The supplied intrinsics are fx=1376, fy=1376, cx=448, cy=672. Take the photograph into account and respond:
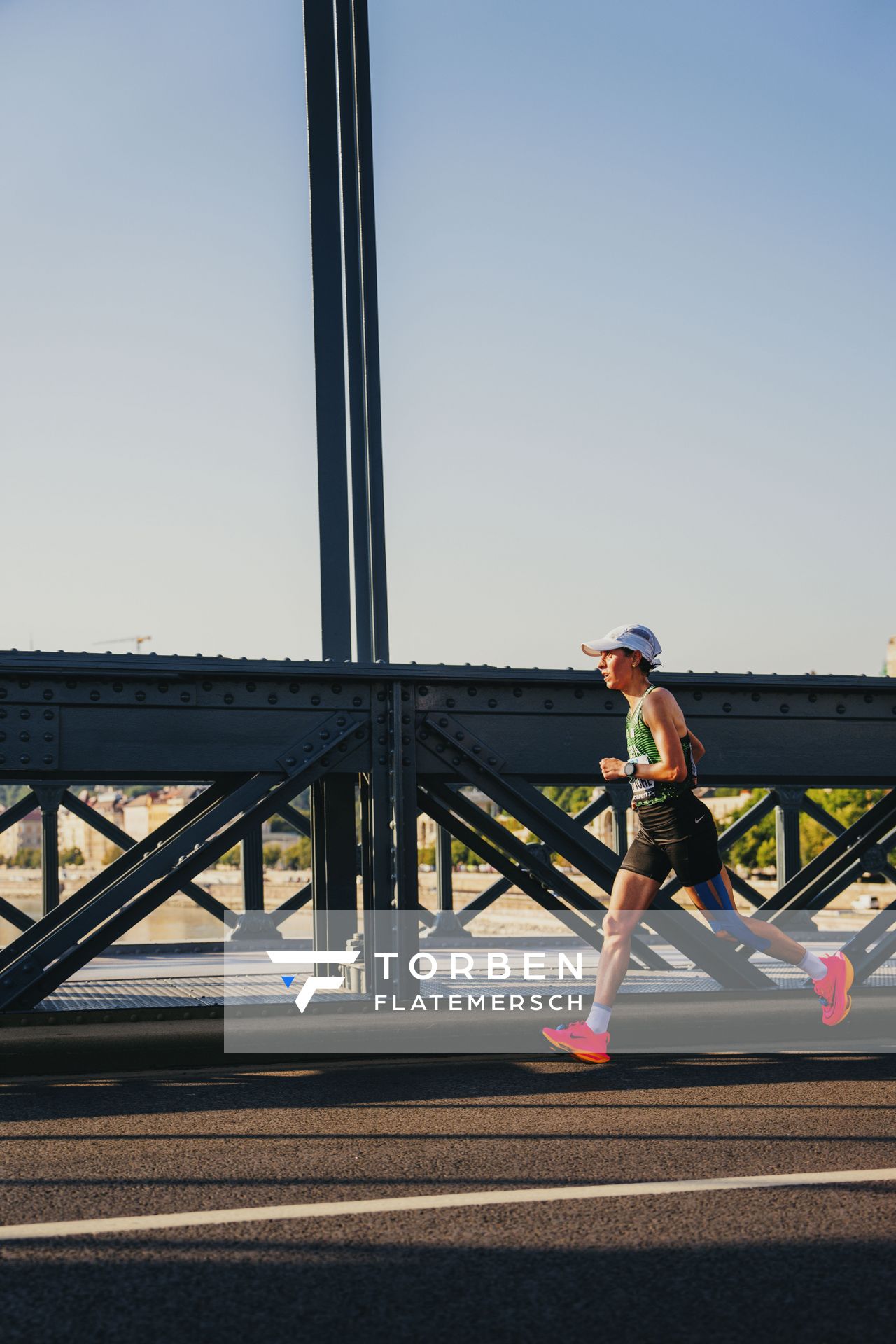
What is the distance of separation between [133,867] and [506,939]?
571 centimetres

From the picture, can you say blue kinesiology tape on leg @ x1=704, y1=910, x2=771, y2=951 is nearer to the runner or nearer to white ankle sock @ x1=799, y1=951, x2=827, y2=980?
the runner

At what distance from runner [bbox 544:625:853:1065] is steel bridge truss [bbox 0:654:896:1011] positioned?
1.95 feet

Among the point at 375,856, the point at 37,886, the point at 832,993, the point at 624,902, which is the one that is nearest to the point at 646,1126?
the point at 624,902

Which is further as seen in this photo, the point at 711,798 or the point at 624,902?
the point at 711,798

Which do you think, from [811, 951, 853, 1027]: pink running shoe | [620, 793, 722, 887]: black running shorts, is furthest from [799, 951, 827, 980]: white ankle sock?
[620, 793, 722, 887]: black running shorts

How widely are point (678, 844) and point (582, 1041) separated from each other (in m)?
0.93

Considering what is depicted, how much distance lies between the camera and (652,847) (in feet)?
19.3

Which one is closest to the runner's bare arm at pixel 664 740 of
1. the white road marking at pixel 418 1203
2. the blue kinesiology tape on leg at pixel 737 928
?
the blue kinesiology tape on leg at pixel 737 928

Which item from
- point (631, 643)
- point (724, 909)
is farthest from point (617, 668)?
point (724, 909)

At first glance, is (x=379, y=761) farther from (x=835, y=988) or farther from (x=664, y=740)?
(x=835, y=988)

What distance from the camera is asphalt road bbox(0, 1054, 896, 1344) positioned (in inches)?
114

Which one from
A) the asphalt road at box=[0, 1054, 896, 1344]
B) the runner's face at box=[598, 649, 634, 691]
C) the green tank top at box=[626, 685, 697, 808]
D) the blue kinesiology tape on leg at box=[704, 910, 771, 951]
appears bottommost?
the asphalt road at box=[0, 1054, 896, 1344]

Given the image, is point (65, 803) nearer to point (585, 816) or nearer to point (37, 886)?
point (585, 816)

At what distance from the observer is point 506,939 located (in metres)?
11.8
